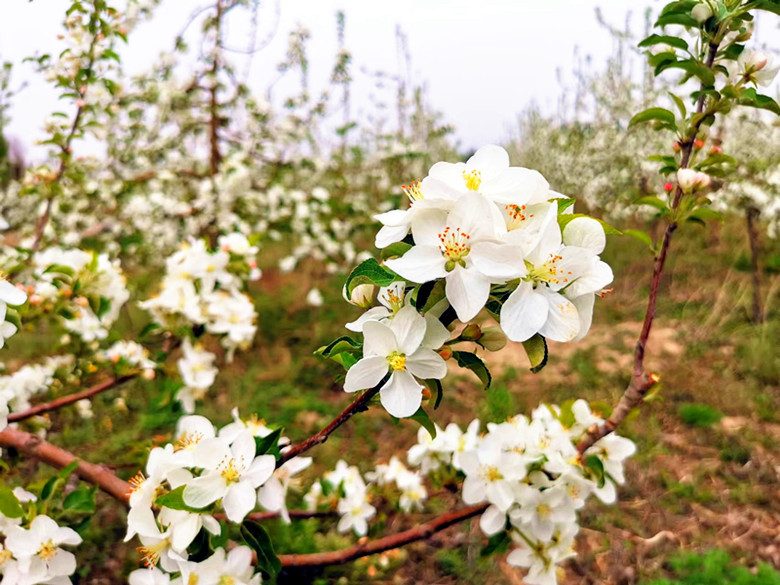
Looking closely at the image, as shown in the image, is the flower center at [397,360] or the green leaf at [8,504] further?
the green leaf at [8,504]

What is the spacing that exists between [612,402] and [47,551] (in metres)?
2.64

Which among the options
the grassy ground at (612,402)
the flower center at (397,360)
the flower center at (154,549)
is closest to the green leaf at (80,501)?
the flower center at (154,549)

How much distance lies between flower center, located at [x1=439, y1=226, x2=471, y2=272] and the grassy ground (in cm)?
83

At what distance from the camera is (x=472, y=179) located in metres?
0.75

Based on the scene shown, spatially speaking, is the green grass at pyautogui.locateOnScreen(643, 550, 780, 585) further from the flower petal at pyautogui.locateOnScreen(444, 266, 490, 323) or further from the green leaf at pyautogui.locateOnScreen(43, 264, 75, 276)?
the green leaf at pyautogui.locateOnScreen(43, 264, 75, 276)

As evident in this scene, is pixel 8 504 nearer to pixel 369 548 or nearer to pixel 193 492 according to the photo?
pixel 193 492

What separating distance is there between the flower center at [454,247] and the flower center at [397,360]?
14 centimetres

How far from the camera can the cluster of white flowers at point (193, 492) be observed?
Answer: 35.7 inches

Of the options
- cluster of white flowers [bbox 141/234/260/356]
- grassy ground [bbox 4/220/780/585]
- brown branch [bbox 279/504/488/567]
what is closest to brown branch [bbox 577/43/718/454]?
brown branch [bbox 279/504/488/567]

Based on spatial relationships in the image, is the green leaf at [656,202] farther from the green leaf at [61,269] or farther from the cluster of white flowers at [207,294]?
the green leaf at [61,269]

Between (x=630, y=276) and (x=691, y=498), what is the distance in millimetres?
3163

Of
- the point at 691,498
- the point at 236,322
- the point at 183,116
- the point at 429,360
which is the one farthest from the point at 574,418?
the point at 183,116

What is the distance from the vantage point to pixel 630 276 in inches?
215

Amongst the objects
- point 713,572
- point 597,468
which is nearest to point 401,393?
point 597,468
